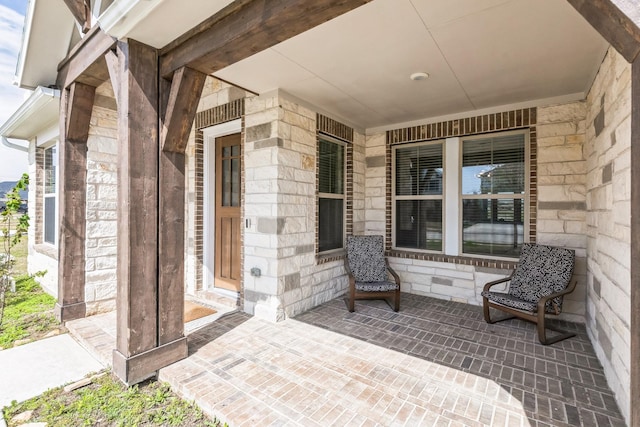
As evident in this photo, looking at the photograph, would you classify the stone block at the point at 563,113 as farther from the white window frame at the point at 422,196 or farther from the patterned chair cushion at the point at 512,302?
the patterned chair cushion at the point at 512,302

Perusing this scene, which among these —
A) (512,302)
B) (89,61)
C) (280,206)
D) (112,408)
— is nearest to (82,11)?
(89,61)

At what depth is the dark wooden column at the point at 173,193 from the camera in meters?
2.41

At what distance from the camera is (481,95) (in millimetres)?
3557

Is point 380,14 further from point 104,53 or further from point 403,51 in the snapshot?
point 104,53

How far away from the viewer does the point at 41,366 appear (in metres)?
2.56

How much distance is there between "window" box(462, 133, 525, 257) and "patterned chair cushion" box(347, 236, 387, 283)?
1240 mm

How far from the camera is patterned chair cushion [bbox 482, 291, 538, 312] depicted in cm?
307

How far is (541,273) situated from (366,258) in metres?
2.07

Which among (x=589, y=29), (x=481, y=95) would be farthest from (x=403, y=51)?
(x=481, y=95)

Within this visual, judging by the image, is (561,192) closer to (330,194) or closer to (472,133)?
(472,133)

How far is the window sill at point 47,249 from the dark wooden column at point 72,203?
3.92 feet

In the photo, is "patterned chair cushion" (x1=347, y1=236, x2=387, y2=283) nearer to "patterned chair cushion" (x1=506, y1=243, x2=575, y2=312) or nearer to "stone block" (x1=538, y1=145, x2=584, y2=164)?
"patterned chair cushion" (x1=506, y1=243, x2=575, y2=312)

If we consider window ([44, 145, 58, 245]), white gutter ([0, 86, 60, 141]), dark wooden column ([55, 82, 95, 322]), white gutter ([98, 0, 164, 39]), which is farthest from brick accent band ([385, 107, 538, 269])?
window ([44, 145, 58, 245])

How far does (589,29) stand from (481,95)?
1356 millimetres
